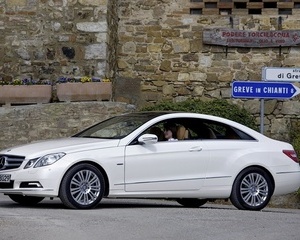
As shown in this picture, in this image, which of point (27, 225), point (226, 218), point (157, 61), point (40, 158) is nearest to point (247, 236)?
point (226, 218)

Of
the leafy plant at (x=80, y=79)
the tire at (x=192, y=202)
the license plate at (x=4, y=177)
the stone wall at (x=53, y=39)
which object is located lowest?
the tire at (x=192, y=202)

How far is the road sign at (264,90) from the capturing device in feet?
52.5

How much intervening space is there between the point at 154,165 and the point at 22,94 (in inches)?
277

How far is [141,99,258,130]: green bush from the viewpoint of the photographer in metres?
19.3

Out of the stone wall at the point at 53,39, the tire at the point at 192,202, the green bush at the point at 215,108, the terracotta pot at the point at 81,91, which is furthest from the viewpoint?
the green bush at the point at 215,108

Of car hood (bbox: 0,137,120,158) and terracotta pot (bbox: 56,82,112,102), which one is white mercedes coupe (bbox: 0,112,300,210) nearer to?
car hood (bbox: 0,137,120,158)

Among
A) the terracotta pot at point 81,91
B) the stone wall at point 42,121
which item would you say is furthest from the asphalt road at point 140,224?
the terracotta pot at point 81,91

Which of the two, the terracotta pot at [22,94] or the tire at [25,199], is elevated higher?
the terracotta pot at [22,94]

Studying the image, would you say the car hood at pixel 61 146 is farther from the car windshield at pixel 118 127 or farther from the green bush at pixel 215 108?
the green bush at pixel 215 108

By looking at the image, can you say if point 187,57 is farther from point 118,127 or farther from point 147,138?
point 147,138

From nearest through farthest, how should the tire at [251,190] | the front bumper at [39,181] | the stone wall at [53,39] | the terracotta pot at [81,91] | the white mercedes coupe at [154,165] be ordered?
the front bumper at [39,181] < the white mercedes coupe at [154,165] < the tire at [251,190] < the terracotta pot at [81,91] < the stone wall at [53,39]

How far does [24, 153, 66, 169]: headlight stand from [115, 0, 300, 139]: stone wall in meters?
9.01

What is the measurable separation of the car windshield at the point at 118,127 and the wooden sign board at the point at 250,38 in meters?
7.71

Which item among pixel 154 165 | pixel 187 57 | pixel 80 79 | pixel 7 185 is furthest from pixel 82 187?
pixel 187 57
